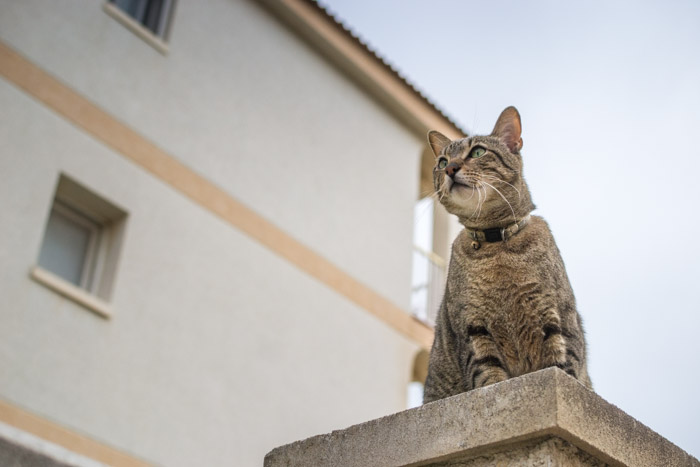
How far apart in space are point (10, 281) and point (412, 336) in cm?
627

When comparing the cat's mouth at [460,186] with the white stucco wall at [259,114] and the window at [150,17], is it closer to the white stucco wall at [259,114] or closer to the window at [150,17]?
the white stucco wall at [259,114]

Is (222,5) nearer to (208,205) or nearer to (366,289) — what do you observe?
(208,205)

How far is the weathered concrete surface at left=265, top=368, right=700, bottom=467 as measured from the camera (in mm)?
2637

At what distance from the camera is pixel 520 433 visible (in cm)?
264

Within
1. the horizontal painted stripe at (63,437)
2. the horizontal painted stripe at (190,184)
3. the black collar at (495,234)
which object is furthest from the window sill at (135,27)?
the black collar at (495,234)

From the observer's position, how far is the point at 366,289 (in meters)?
13.2

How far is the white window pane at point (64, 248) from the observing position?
9.80 metres

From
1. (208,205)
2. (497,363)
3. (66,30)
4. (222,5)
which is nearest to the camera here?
(497,363)

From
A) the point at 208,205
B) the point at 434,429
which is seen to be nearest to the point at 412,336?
the point at 208,205

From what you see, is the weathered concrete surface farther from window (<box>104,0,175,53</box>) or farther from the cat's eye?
window (<box>104,0,175,53</box>)

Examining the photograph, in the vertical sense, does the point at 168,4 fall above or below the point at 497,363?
above

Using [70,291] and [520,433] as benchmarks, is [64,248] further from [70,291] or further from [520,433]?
[520,433]

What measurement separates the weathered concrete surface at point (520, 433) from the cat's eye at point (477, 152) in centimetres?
147

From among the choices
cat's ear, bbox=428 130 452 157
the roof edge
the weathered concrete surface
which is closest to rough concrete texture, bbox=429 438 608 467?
the weathered concrete surface
